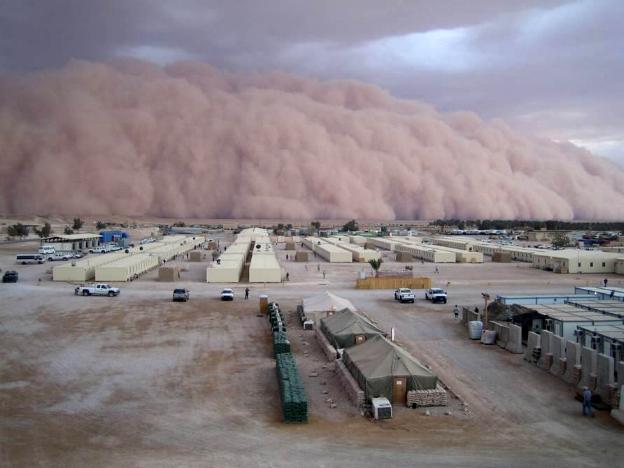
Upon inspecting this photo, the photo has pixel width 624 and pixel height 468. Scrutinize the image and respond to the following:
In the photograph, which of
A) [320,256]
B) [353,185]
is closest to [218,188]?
[353,185]

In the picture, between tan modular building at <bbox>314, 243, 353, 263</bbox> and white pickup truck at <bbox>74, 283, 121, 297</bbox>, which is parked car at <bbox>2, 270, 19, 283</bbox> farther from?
tan modular building at <bbox>314, 243, 353, 263</bbox>

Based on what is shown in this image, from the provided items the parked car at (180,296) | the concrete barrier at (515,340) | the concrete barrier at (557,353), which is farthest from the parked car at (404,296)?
the concrete barrier at (557,353)

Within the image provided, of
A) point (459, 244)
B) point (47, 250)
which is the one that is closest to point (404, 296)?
point (47, 250)

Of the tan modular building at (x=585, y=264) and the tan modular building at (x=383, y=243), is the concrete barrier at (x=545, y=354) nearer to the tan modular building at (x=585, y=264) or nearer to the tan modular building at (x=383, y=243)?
the tan modular building at (x=585, y=264)

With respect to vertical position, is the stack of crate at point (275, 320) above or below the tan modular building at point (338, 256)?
below

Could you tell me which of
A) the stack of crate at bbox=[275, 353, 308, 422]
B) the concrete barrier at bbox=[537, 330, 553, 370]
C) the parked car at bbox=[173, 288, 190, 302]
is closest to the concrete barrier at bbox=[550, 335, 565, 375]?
the concrete barrier at bbox=[537, 330, 553, 370]
